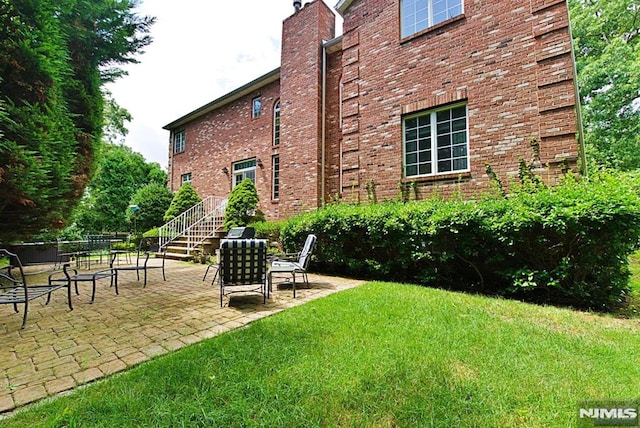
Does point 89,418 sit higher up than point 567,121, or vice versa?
point 567,121

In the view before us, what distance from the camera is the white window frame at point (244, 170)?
13602 millimetres

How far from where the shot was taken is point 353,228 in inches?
263

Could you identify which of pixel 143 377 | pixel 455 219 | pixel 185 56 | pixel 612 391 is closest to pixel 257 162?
pixel 185 56

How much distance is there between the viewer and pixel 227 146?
1469cm

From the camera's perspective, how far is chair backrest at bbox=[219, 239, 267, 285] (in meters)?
4.29

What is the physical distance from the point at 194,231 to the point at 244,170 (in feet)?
12.8

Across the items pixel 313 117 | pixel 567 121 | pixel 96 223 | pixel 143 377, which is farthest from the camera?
pixel 96 223

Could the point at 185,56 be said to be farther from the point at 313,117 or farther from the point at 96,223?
the point at 96,223

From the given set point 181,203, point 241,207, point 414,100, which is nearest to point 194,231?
point 241,207

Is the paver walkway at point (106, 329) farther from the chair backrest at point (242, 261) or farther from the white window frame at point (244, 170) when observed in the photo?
the white window frame at point (244, 170)

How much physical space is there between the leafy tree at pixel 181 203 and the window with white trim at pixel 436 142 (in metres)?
10.3

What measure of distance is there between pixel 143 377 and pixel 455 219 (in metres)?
4.99

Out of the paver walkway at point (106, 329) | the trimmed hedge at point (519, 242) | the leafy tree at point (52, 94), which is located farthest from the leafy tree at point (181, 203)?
the trimmed hedge at point (519, 242)

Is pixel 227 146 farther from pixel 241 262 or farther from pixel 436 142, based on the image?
pixel 241 262
